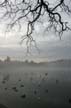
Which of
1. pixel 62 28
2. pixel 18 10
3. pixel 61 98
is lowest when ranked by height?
pixel 61 98

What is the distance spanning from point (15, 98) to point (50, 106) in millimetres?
2695

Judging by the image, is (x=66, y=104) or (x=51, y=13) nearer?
(x=51, y=13)

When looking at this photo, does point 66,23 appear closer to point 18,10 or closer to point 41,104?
point 18,10

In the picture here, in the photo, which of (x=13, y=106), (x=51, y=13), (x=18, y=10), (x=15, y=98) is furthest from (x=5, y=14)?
(x=15, y=98)

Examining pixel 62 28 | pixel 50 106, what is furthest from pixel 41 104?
pixel 62 28

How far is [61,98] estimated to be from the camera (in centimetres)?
1609

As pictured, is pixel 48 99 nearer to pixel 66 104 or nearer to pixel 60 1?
pixel 66 104

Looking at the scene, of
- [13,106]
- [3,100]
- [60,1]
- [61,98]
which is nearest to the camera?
[60,1]

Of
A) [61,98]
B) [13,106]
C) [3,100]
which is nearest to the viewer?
[13,106]

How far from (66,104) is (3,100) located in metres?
3.64

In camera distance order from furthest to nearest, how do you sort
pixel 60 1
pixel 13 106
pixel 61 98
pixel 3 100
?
pixel 61 98 < pixel 3 100 < pixel 13 106 < pixel 60 1

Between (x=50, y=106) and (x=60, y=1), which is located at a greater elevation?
(x=60, y=1)

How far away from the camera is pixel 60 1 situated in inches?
453

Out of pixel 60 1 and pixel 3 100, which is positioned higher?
pixel 60 1
